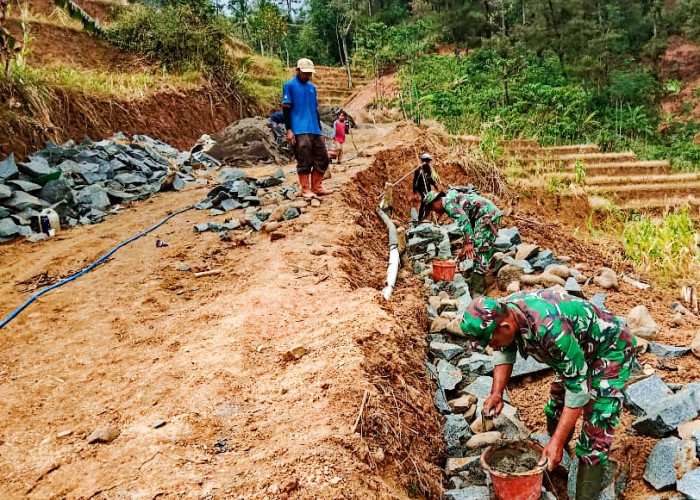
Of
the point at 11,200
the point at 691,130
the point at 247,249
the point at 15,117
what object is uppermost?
the point at 15,117

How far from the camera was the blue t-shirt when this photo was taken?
19.0 feet

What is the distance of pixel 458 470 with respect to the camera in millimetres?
2684

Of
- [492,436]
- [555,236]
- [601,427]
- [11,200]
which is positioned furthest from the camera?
[555,236]

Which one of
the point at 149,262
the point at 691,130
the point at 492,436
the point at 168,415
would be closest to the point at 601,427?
the point at 492,436

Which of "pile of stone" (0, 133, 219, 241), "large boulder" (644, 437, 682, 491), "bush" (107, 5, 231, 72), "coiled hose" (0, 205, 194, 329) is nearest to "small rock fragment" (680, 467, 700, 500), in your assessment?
"large boulder" (644, 437, 682, 491)

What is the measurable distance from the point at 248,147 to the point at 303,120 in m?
→ 4.89

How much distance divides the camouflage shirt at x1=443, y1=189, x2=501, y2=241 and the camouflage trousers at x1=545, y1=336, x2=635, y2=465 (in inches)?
113

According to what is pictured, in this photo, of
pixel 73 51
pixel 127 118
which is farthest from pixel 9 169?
pixel 73 51

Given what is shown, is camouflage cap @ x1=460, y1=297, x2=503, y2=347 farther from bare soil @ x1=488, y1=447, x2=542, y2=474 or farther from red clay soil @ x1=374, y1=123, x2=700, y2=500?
red clay soil @ x1=374, y1=123, x2=700, y2=500

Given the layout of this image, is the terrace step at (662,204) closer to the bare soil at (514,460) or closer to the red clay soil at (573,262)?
the red clay soil at (573,262)

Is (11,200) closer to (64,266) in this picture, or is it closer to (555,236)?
(64,266)

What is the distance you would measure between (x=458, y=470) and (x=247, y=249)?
3.10 m

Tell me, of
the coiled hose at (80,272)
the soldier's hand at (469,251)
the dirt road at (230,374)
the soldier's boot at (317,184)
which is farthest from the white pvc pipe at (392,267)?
the coiled hose at (80,272)

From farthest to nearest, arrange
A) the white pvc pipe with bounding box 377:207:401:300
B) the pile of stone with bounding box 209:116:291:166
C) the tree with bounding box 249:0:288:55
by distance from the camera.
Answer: the tree with bounding box 249:0:288:55, the pile of stone with bounding box 209:116:291:166, the white pvc pipe with bounding box 377:207:401:300
